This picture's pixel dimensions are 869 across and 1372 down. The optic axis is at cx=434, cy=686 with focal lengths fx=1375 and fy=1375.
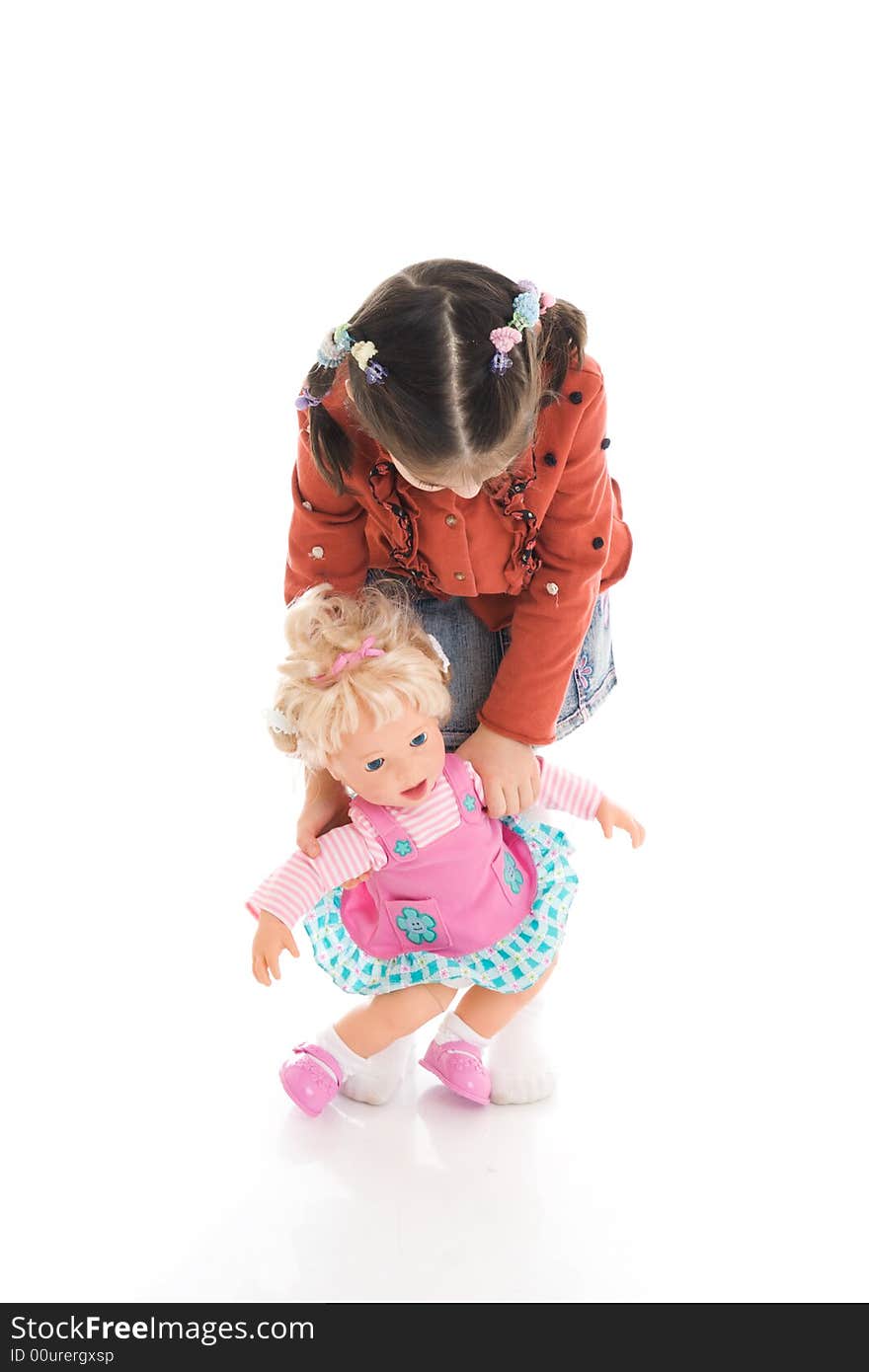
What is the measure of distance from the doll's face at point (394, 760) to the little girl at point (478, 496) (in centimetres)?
8

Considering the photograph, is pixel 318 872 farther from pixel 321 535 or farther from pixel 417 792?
pixel 321 535

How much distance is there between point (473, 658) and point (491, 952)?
0.31 metres

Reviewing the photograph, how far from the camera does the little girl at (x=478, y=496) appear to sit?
3.58 feet

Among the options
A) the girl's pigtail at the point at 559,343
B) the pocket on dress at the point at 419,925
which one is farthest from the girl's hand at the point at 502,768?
the girl's pigtail at the point at 559,343

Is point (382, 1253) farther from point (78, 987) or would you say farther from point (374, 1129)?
point (78, 987)

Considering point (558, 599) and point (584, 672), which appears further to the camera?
point (584, 672)

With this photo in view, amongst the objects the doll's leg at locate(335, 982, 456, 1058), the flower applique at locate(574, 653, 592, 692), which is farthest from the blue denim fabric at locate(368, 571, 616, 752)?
the doll's leg at locate(335, 982, 456, 1058)

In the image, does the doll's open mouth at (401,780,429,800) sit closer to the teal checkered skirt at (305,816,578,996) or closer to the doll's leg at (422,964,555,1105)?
the teal checkered skirt at (305,816,578,996)

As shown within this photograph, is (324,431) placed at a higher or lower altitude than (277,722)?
higher

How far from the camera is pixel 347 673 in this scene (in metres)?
1.29

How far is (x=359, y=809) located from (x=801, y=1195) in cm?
55

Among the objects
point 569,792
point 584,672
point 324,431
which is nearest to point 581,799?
point 569,792

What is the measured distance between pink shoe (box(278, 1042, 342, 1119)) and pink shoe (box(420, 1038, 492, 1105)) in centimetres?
10

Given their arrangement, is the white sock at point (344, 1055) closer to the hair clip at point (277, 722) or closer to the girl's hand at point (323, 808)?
the girl's hand at point (323, 808)
